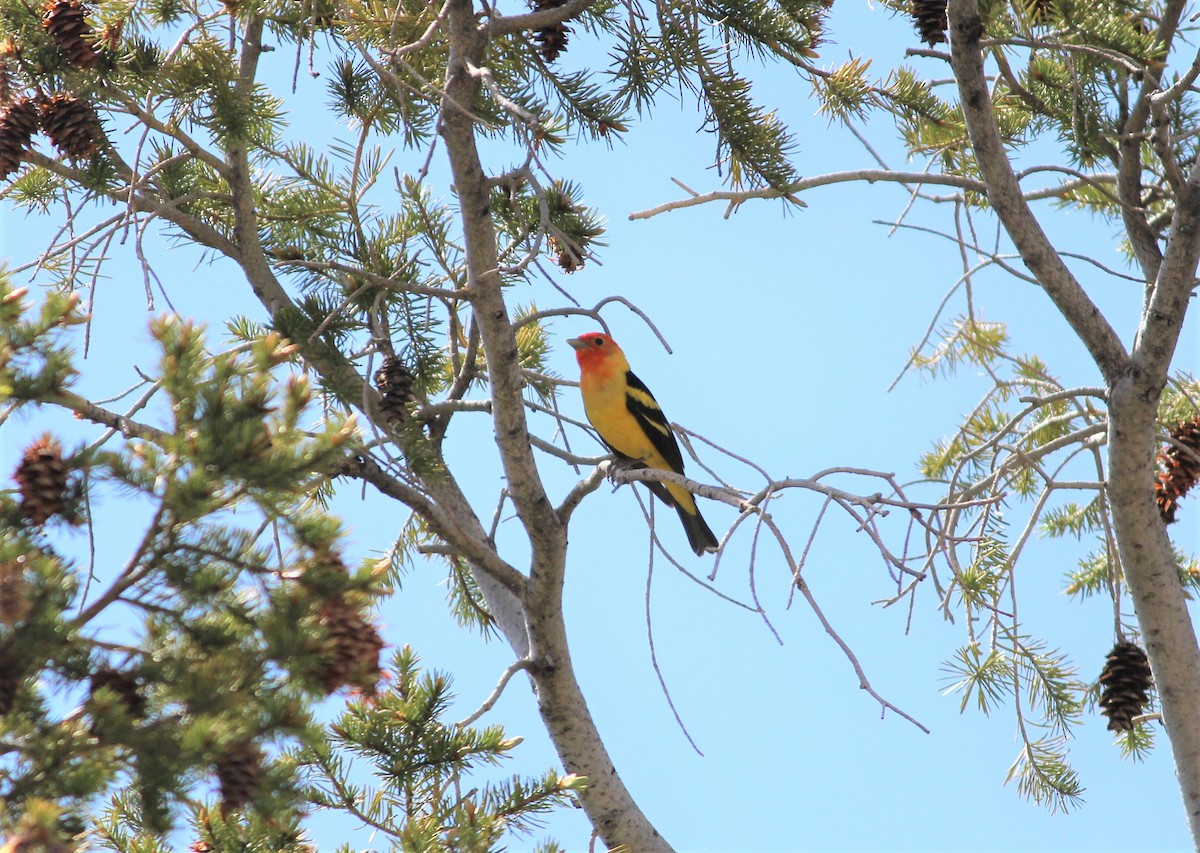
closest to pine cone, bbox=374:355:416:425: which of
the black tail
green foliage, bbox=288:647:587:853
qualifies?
green foliage, bbox=288:647:587:853

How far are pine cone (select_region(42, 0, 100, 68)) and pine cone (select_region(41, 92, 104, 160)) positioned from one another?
0.35 feet

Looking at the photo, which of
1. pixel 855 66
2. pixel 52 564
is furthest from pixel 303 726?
pixel 855 66

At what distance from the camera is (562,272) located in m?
3.67

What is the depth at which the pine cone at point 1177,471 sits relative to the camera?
3.65 metres

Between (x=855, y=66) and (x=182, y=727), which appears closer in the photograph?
(x=182, y=727)

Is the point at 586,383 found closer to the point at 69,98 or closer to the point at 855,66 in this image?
the point at 855,66

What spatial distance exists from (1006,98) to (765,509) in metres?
2.24

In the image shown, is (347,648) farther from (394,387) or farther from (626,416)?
(626,416)

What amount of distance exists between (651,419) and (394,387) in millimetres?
2013

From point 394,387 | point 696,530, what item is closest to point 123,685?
point 394,387

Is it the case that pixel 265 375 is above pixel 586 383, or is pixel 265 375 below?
below

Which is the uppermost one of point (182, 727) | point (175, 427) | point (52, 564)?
point (175, 427)

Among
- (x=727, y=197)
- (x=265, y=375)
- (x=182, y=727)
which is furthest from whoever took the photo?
(x=727, y=197)

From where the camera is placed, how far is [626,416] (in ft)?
15.9
